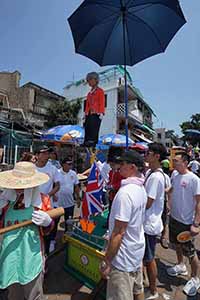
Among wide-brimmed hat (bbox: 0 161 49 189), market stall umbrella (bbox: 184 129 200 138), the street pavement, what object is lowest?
the street pavement

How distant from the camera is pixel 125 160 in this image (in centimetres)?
200

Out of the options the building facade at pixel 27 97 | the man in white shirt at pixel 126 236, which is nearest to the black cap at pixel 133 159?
the man in white shirt at pixel 126 236

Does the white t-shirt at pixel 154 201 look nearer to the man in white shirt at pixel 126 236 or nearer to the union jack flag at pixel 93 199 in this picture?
the man in white shirt at pixel 126 236

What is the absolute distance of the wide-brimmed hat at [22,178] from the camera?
1817 mm

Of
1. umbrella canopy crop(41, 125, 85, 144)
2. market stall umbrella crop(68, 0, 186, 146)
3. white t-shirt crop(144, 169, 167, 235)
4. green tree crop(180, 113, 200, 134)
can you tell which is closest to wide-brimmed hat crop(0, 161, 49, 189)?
white t-shirt crop(144, 169, 167, 235)

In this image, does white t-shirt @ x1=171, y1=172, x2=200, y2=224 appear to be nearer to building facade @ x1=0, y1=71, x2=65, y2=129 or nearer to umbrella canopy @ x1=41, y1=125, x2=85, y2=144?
umbrella canopy @ x1=41, y1=125, x2=85, y2=144

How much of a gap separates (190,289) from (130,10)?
3.78 meters

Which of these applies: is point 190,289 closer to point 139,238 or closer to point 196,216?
point 196,216

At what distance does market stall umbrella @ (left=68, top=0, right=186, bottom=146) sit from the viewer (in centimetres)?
302

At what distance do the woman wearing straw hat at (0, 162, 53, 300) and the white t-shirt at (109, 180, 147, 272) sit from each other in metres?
0.63

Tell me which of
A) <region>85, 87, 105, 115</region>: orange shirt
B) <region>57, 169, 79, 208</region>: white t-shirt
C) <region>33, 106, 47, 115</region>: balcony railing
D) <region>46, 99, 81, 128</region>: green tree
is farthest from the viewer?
<region>33, 106, 47, 115</region>: balcony railing

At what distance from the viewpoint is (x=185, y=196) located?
3.06m

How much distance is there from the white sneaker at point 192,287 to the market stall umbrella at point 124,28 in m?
3.23

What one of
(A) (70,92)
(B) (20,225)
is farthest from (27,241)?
(A) (70,92)
